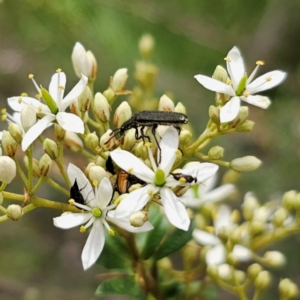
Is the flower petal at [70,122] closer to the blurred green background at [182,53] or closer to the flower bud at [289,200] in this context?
the flower bud at [289,200]

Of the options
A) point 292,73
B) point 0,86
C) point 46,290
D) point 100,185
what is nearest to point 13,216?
point 100,185

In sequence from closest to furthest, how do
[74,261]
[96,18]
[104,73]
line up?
[96,18] < [104,73] < [74,261]

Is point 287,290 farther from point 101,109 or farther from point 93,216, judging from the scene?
point 101,109

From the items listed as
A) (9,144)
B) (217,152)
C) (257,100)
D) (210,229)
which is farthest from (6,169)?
(210,229)

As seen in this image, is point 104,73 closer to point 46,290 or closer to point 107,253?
point 46,290

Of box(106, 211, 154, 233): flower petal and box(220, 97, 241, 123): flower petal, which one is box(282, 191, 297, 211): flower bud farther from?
box(106, 211, 154, 233): flower petal

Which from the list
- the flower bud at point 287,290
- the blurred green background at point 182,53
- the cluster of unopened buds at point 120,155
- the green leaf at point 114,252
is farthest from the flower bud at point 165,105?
the blurred green background at point 182,53
